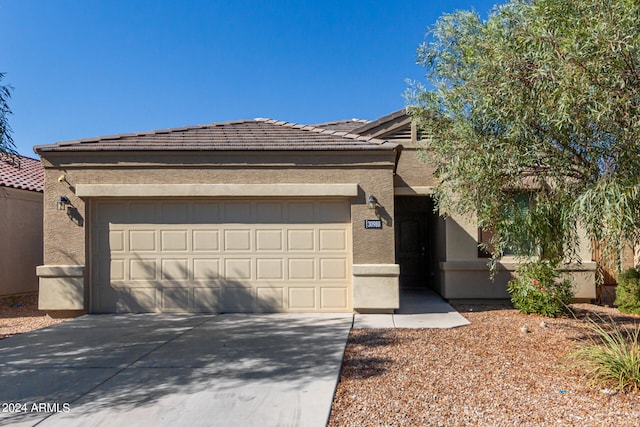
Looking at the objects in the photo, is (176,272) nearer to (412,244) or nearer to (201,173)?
(201,173)

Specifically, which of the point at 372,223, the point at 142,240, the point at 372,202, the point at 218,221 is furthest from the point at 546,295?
the point at 142,240

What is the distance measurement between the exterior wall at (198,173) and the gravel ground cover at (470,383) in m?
3.09

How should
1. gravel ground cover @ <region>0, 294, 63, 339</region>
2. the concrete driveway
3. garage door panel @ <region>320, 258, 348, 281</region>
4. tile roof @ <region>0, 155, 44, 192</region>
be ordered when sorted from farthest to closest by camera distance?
tile roof @ <region>0, 155, 44, 192</region> → garage door panel @ <region>320, 258, 348, 281</region> → gravel ground cover @ <region>0, 294, 63, 339</region> → the concrete driveway

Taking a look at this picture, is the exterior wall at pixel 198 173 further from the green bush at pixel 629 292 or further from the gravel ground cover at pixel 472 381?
the green bush at pixel 629 292

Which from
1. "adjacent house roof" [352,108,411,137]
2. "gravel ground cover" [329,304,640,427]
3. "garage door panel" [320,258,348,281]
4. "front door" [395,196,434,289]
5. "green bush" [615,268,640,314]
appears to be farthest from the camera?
"front door" [395,196,434,289]

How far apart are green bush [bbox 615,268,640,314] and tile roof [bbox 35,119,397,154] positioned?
5.98 meters

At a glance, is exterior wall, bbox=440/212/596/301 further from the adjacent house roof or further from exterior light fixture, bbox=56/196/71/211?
exterior light fixture, bbox=56/196/71/211

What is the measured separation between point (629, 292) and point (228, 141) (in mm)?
9387

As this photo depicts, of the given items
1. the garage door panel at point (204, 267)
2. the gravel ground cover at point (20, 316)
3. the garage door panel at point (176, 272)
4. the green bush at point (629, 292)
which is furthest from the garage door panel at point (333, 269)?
the green bush at point (629, 292)

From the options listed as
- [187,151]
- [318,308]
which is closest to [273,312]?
[318,308]

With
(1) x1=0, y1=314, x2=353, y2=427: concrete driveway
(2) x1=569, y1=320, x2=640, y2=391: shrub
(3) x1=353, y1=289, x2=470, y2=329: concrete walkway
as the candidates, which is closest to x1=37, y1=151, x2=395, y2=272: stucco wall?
(3) x1=353, y1=289, x2=470, y2=329: concrete walkway

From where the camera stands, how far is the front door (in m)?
12.6

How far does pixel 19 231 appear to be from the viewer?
38.2ft

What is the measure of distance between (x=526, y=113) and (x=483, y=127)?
874 millimetres
